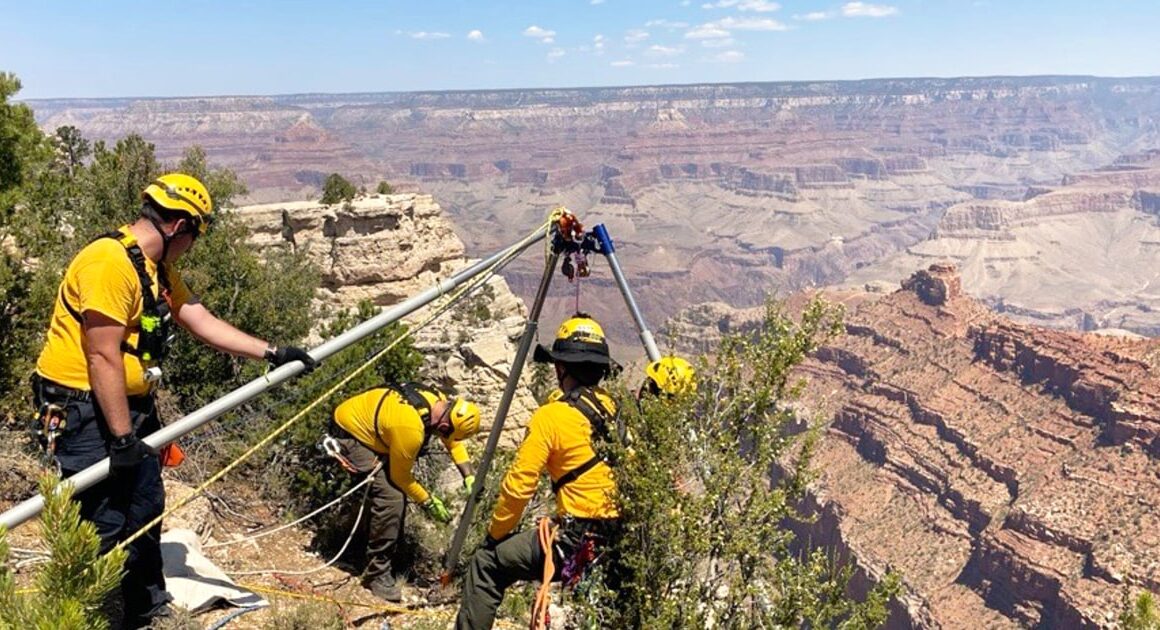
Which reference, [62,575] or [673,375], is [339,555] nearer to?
[673,375]

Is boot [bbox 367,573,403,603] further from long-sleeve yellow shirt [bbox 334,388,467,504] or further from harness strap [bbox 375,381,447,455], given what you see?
harness strap [bbox 375,381,447,455]

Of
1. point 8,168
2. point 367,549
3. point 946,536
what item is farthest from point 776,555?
point 946,536

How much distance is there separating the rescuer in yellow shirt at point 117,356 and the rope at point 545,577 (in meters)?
2.32

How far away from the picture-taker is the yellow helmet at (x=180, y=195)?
4.17 metres

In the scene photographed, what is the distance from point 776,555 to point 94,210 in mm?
15288

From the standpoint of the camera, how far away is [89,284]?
3.88m

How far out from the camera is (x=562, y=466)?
4.99 meters

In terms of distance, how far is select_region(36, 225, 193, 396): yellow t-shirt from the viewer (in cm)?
389

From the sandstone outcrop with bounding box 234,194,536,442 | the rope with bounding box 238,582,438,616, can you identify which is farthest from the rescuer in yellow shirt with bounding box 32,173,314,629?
the sandstone outcrop with bounding box 234,194,536,442

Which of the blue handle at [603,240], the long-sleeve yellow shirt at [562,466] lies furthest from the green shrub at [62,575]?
the blue handle at [603,240]

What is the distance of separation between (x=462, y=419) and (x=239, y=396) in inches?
111

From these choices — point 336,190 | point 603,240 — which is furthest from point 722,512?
point 336,190

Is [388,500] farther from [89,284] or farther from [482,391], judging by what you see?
[482,391]

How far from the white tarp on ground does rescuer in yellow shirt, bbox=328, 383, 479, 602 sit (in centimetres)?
136
